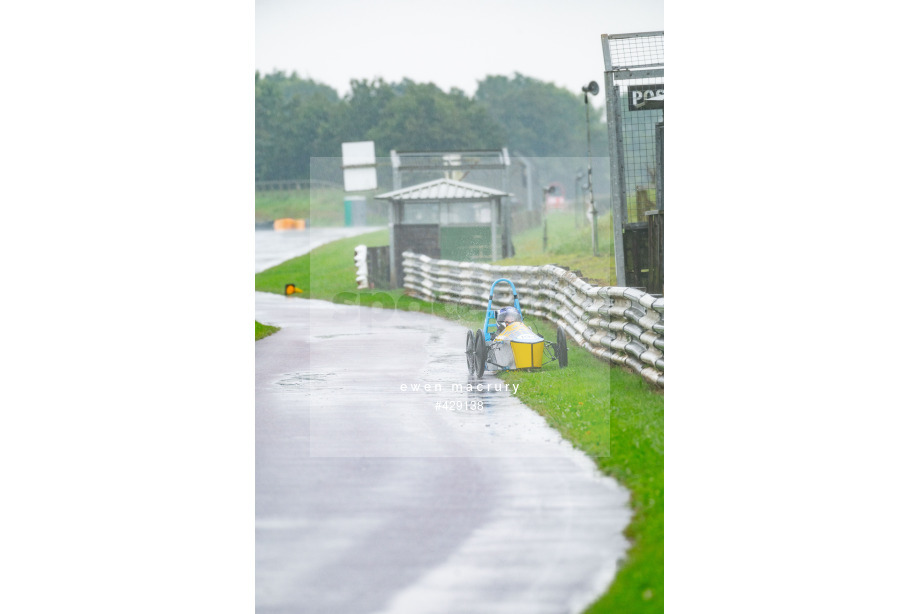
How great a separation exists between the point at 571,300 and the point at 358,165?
1753 millimetres

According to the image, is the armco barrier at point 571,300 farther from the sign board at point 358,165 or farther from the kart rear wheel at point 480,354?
the sign board at point 358,165

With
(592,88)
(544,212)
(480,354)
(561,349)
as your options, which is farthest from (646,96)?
(480,354)

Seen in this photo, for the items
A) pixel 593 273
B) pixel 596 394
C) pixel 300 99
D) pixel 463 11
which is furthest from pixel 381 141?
pixel 596 394

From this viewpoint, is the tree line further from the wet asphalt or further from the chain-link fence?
the wet asphalt

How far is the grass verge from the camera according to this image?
6.66 metres

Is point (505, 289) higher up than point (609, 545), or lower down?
higher up

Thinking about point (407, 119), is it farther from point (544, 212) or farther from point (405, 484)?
point (405, 484)

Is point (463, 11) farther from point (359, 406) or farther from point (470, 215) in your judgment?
point (359, 406)

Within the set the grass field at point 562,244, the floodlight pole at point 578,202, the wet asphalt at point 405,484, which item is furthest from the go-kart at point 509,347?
the floodlight pole at point 578,202

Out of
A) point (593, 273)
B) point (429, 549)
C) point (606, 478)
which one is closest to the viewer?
point (429, 549)

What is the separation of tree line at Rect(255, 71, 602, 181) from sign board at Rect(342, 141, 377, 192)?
60mm
